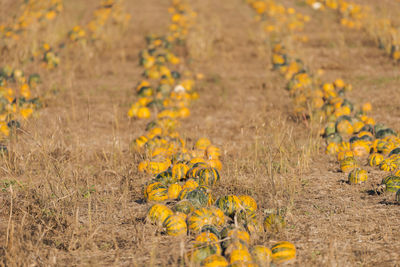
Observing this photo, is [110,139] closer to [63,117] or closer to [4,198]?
[63,117]

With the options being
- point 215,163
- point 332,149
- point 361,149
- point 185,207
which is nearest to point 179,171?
point 215,163

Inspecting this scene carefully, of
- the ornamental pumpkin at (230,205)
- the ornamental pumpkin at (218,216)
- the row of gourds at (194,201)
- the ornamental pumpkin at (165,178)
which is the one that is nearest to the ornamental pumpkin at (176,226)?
the row of gourds at (194,201)

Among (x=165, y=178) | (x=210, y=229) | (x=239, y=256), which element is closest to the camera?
(x=239, y=256)

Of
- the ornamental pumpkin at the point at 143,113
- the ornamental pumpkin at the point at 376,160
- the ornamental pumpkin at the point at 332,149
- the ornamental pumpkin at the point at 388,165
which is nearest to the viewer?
the ornamental pumpkin at the point at 388,165

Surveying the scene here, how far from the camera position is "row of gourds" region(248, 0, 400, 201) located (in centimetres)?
654

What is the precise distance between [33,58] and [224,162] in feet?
28.0

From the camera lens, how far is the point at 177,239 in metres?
4.69

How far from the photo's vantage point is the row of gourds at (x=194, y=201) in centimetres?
424

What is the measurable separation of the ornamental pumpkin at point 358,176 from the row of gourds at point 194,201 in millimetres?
1621

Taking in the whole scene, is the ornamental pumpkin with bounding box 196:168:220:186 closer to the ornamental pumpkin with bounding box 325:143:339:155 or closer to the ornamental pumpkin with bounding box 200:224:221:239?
the ornamental pumpkin with bounding box 200:224:221:239

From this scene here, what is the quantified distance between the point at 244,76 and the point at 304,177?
19.4ft

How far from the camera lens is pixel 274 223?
4.87 m

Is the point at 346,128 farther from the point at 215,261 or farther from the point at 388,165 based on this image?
the point at 215,261

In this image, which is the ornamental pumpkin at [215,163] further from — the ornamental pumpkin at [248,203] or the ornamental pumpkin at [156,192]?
the ornamental pumpkin at [248,203]
